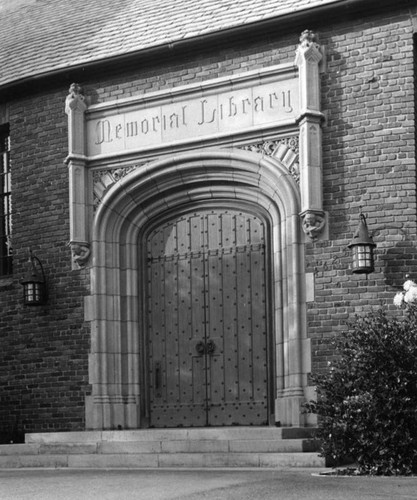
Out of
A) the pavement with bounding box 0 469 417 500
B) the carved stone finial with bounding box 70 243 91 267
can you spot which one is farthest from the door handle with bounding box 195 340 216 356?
the pavement with bounding box 0 469 417 500

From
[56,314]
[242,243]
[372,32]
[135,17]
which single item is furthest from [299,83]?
[56,314]

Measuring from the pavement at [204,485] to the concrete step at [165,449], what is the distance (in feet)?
1.44

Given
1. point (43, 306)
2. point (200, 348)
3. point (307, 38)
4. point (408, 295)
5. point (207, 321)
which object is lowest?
point (200, 348)

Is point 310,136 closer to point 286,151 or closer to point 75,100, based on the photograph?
point 286,151

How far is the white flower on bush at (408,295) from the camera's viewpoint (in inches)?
504

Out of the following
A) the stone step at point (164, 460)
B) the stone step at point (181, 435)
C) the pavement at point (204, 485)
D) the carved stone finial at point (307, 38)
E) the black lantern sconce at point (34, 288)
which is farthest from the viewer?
the black lantern sconce at point (34, 288)

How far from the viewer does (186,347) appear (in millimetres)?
15875

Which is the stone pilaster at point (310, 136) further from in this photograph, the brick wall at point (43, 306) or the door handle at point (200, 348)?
the brick wall at point (43, 306)

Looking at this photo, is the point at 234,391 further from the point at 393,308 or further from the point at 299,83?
the point at 299,83

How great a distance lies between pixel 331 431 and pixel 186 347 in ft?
14.2

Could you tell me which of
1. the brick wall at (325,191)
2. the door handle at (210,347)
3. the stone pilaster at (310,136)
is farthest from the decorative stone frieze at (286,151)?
the door handle at (210,347)

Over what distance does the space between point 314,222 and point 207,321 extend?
2.26m

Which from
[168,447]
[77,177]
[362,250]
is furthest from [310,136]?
[168,447]

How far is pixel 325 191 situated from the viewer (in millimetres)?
14664
